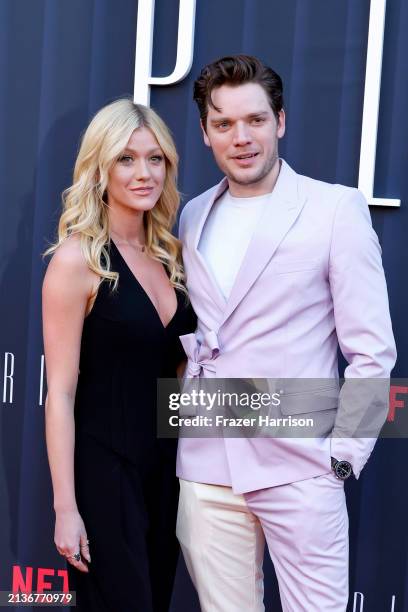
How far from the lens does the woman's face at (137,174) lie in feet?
7.26

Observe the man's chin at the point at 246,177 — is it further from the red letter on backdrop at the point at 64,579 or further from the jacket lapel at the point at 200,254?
the red letter on backdrop at the point at 64,579

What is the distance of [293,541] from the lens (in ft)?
6.69

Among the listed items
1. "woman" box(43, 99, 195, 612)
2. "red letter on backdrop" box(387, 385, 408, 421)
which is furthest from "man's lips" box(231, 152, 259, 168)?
"red letter on backdrop" box(387, 385, 408, 421)

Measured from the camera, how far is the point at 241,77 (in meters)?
2.14

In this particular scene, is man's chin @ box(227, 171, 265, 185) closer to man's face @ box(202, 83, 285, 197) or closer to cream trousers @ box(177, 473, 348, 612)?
man's face @ box(202, 83, 285, 197)

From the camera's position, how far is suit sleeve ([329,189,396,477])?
6.57 ft

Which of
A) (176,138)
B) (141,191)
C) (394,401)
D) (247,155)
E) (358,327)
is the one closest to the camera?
(358,327)

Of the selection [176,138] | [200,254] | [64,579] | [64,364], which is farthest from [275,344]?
[64,579]

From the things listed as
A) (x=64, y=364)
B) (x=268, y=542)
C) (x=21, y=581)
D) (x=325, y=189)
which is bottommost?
(x=21, y=581)

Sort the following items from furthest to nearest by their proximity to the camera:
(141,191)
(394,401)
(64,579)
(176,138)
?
(64,579) < (176,138) < (394,401) < (141,191)

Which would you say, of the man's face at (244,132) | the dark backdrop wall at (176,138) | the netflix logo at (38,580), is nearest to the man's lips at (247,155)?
the man's face at (244,132)

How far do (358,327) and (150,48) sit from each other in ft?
4.26

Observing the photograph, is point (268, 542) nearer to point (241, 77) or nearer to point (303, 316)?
point (303, 316)

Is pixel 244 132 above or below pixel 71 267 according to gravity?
above
